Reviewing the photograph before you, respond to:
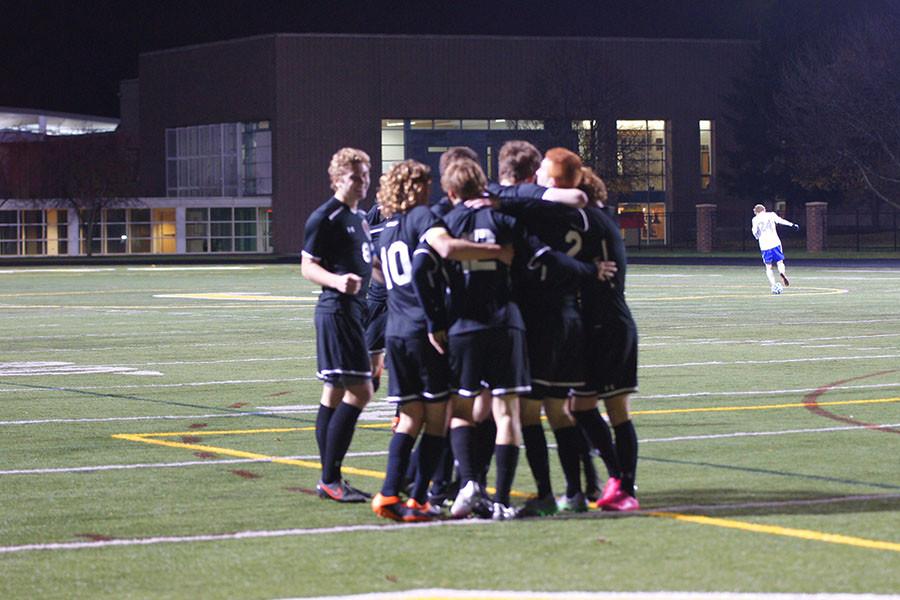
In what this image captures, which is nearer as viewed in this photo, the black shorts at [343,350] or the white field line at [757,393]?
the black shorts at [343,350]

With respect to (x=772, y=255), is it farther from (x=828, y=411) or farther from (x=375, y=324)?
(x=375, y=324)

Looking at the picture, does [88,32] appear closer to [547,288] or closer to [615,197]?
[615,197]

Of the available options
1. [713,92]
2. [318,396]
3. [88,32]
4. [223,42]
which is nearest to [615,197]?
[713,92]

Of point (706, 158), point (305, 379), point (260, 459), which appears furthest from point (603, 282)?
point (706, 158)

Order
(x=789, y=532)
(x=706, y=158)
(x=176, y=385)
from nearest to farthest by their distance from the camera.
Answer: (x=789, y=532)
(x=176, y=385)
(x=706, y=158)

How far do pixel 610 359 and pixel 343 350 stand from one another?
1.58m

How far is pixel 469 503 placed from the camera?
8688 mm

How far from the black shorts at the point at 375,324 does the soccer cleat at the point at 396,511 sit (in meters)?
2.66

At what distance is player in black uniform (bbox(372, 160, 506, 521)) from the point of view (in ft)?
28.4

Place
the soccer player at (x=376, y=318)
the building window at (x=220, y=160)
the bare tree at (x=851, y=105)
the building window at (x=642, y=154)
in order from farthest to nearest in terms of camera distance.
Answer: the building window at (x=220, y=160) < the building window at (x=642, y=154) < the bare tree at (x=851, y=105) < the soccer player at (x=376, y=318)

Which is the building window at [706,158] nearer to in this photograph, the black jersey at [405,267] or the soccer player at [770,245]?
the soccer player at [770,245]

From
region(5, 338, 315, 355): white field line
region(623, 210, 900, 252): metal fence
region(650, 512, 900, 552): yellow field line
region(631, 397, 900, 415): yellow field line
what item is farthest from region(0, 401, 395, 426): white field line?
region(623, 210, 900, 252): metal fence

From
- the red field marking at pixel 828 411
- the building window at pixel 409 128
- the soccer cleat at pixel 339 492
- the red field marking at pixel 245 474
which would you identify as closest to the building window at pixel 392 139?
the building window at pixel 409 128

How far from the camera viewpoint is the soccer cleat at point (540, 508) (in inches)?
343
